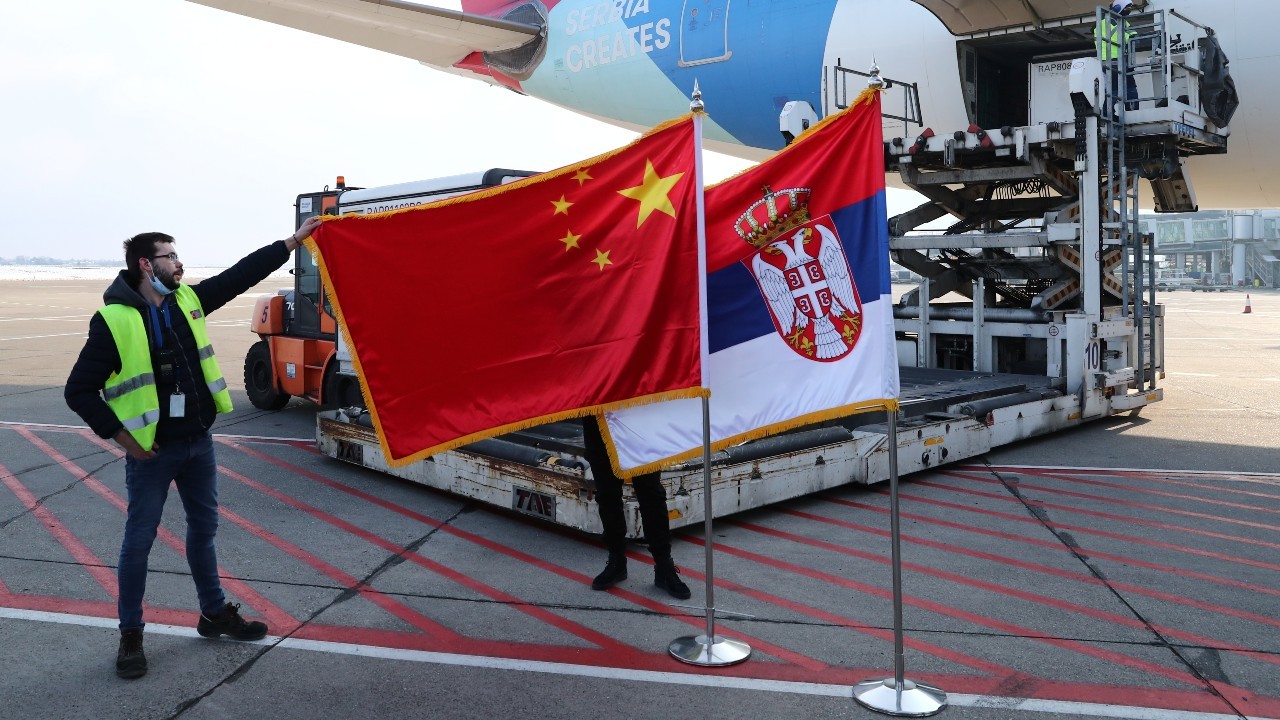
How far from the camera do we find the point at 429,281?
479 centimetres

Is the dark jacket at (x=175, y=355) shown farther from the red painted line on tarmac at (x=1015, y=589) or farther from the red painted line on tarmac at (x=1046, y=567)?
the red painted line on tarmac at (x=1046, y=567)

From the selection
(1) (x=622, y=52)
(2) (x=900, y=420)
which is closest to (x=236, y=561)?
(2) (x=900, y=420)

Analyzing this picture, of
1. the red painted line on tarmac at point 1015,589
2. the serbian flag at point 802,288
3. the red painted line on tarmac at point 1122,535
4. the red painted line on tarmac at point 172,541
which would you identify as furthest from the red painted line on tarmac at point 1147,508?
the red painted line on tarmac at point 172,541

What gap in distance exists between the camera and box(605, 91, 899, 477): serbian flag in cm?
454

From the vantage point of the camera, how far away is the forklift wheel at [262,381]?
39.9 feet

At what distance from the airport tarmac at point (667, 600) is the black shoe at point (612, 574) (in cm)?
8

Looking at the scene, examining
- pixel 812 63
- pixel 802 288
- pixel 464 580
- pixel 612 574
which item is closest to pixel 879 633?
pixel 612 574

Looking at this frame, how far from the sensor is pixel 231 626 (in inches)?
185

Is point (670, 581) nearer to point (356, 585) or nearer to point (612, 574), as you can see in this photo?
point (612, 574)

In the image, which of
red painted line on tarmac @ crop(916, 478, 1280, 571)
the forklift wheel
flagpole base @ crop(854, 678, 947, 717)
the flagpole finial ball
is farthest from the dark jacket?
the forklift wheel

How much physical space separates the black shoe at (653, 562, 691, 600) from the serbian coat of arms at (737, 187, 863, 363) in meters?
1.49

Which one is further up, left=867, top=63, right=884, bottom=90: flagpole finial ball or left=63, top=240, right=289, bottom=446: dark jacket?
left=867, top=63, right=884, bottom=90: flagpole finial ball

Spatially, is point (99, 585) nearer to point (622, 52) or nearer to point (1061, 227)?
point (1061, 227)

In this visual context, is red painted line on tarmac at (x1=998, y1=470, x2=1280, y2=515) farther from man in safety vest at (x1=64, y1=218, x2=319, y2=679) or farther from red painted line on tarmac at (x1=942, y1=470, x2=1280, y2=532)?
man in safety vest at (x1=64, y1=218, x2=319, y2=679)
